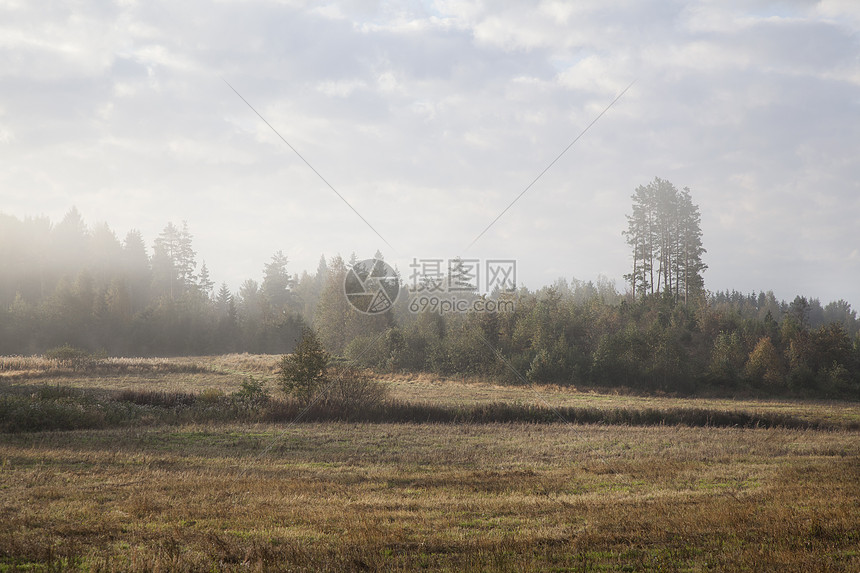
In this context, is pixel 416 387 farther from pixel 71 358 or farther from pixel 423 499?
pixel 423 499

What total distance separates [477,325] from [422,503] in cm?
4810

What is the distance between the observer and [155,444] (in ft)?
62.2

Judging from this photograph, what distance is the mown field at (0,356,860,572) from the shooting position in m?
8.15

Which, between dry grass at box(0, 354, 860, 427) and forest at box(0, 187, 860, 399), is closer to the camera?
dry grass at box(0, 354, 860, 427)

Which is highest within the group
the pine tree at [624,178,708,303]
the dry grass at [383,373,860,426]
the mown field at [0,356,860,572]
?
the pine tree at [624,178,708,303]

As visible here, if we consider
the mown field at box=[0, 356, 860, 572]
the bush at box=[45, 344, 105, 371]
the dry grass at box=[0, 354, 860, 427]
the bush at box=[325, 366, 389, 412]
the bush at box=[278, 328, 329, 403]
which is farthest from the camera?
the bush at box=[45, 344, 105, 371]

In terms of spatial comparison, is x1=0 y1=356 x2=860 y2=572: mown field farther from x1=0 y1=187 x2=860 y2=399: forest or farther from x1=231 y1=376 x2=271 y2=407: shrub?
x1=0 y1=187 x2=860 y2=399: forest

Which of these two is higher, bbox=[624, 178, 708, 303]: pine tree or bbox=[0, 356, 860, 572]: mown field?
bbox=[624, 178, 708, 303]: pine tree

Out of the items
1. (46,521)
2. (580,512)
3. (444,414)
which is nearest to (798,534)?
(580,512)

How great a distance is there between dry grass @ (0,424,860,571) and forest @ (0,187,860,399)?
98.9 feet

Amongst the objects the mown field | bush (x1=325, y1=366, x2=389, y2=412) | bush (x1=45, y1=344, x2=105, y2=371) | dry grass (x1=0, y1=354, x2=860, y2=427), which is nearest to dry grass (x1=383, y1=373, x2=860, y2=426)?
dry grass (x1=0, y1=354, x2=860, y2=427)

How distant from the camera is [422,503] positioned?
39.0ft

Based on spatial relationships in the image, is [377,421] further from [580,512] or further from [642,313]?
[642,313]

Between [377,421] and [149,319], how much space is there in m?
69.7
